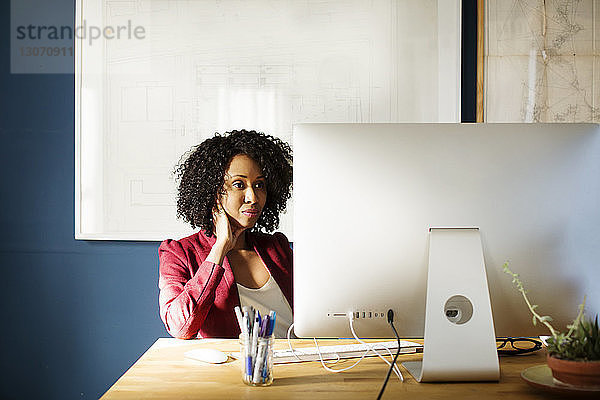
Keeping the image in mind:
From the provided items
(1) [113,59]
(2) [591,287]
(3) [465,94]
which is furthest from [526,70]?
(1) [113,59]

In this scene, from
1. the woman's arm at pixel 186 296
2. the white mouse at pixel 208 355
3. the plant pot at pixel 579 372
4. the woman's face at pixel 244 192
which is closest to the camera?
the plant pot at pixel 579 372

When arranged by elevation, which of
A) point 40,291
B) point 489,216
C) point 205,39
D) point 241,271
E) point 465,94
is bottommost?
point 40,291

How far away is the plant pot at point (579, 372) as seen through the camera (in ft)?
3.41

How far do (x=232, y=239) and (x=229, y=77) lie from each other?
0.95 m

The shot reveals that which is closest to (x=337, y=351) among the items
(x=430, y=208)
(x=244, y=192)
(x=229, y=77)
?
(x=430, y=208)

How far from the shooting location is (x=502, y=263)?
3.98 feet

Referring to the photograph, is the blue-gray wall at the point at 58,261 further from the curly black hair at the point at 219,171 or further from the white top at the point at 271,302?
the white top at the point at 271,302

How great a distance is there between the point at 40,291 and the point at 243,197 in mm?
1228

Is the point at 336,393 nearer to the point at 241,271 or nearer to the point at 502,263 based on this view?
the point at 502,263

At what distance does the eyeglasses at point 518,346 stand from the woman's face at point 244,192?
0.81 metres

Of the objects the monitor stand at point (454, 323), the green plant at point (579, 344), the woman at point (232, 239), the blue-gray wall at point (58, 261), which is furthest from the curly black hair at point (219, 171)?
the green plant at point (579, 344)

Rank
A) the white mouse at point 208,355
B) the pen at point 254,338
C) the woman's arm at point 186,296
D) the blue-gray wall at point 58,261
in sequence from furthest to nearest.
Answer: the blue-gray wall at point 58,261 < the woman's arm at point 186,296 < the white mouse at point 208,355 < the pen at point 254,338

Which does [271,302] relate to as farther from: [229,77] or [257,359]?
[229,77]

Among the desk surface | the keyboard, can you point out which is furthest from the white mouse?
the keyboard
